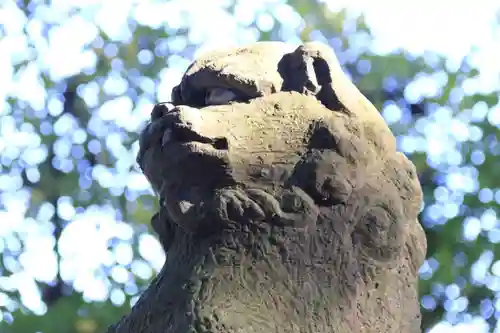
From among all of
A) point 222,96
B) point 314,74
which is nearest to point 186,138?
point 222,96

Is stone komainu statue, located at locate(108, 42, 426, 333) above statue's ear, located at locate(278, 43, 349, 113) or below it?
below

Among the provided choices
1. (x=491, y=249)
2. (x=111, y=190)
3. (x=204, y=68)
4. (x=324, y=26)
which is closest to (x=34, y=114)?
(x=111, y=190)

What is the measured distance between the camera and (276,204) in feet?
4.27

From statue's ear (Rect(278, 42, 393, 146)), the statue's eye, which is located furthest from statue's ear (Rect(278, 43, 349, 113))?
the statue's eye

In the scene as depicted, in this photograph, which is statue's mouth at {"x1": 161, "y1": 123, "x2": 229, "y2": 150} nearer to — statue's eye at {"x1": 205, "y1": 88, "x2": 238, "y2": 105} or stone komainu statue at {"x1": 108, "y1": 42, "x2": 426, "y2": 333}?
stone komainu statue at {"x1": 108, "y1": 42, "x2": 426, "y2": 333}

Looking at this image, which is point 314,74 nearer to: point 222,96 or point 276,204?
point 222,96

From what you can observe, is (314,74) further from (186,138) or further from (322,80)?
(186,138)

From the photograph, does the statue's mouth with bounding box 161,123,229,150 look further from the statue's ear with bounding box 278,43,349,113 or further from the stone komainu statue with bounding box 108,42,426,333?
the statue's ear with bounding box 278,43,349,113

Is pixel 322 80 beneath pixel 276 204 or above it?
above

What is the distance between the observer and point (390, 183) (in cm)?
142

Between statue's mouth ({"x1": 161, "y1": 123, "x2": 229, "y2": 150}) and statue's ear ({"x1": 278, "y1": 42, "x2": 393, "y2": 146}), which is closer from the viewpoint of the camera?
Result: statue's mouth ({"x1": 161, "y1": 123, "x2": 229, "y2": 150})

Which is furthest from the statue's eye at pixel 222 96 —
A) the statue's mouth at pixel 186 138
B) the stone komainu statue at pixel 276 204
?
the statue's mouth at pixel 186 138

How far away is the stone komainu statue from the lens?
1.27m

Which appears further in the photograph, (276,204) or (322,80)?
(322,80)
